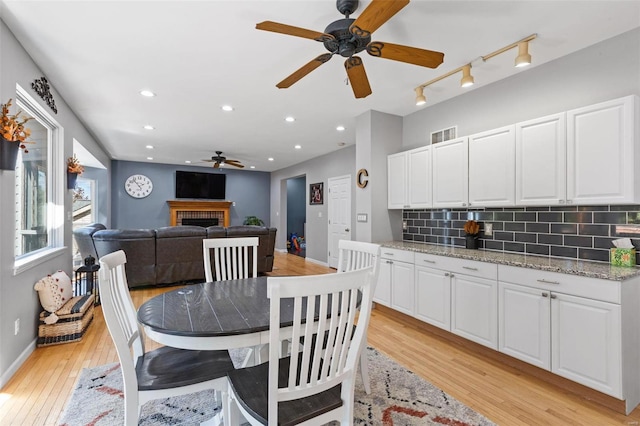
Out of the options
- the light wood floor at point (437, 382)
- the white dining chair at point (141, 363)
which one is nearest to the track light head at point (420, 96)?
the light wood floor at point (437, 382)

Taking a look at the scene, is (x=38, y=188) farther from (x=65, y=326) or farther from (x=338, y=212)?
(x=338, y=212)

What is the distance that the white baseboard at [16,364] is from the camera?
219 centimetres

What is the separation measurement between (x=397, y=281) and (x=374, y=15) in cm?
269

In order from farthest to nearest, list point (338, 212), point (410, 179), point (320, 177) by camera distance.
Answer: point (320, 177)
point (338, 212)
point (410, 179)

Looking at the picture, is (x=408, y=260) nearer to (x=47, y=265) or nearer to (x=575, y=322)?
(x=575, y=322)

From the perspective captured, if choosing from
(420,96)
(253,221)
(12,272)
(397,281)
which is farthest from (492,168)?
(253,221)

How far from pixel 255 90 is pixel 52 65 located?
1.85 metres

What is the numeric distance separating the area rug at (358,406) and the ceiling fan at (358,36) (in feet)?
7.59

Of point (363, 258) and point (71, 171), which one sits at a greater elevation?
point (71, 171)

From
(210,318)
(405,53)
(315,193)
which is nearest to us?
(210,318)

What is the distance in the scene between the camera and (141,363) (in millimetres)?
1575

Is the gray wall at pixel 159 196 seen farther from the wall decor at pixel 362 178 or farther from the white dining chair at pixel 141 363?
the white dining chair at pixel 141 363

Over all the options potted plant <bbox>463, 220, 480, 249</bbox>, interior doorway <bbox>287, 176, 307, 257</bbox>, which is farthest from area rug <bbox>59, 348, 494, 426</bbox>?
interior doorway <bbox>287, 176, 307, 257</bbox>

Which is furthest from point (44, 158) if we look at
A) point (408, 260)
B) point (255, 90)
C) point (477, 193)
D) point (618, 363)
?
point (618, 363)
